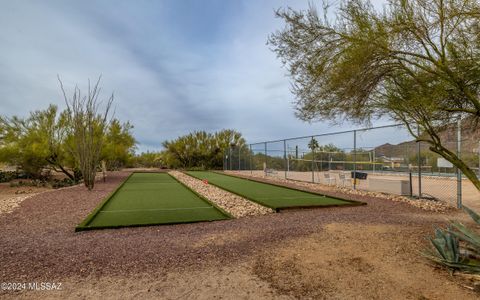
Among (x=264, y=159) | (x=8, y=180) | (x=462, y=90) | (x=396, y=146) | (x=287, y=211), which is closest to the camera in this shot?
(x=462, y=90)

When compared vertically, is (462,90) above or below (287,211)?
above

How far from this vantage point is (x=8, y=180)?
1873cm

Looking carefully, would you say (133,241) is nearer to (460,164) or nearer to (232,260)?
(232,260)

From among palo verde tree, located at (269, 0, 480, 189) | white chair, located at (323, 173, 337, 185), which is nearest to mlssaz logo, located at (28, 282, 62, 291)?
palo verde tree, located at (269, 0, 480, 189)

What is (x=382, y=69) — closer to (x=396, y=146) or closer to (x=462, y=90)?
(x=462, y=90)

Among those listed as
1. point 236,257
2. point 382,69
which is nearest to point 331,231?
point 236,257

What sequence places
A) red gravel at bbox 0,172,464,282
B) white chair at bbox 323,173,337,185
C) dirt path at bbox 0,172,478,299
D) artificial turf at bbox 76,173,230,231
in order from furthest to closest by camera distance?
white chair at bbox 323,173,337,185, artificial turf at bbox 76,173,230,231, red gravel at bbox 0,172,464,282, dirt path at bbox 0,172,478,299

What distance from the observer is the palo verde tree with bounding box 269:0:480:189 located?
154 inches

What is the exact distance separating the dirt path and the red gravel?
17mm

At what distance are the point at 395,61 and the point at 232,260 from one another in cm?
353

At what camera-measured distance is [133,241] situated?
16.5ft

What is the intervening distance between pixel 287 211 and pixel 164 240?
3702 mm

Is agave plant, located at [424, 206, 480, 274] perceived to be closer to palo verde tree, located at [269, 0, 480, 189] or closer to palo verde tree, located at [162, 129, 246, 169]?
palo verde tree, located at [269, 0, 480, 189]

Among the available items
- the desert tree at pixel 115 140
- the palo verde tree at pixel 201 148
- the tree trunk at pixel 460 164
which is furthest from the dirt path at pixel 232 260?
the palo verde tree at pixel 201 148
